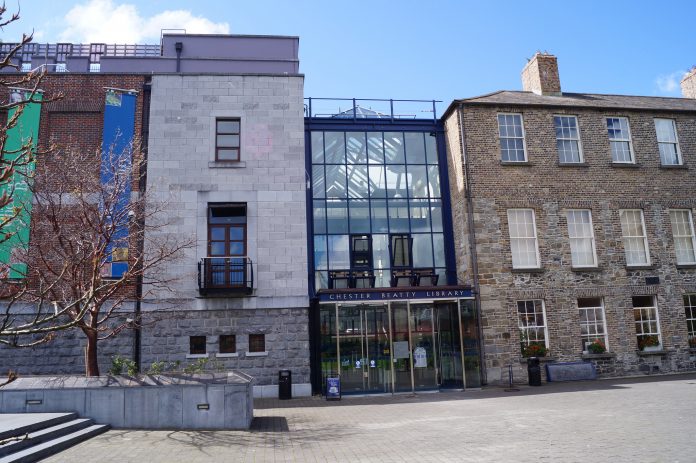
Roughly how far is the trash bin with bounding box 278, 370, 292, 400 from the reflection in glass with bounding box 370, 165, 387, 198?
7310 millimetres

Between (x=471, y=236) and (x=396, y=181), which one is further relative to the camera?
(x=396, y=181)

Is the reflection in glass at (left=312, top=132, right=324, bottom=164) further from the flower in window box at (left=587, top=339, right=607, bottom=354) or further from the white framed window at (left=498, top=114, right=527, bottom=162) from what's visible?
the flower in window box at (left=587, top=339, right=607, bottom=354)

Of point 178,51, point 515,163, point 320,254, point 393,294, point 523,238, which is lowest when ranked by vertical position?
point 393,294

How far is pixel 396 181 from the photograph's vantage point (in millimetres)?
20438

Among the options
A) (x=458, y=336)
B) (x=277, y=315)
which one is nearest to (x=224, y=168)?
(x=277, y=315)

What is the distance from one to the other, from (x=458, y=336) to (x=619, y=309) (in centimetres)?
617

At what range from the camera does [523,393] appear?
52.6 ft

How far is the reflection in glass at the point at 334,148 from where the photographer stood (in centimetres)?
2012

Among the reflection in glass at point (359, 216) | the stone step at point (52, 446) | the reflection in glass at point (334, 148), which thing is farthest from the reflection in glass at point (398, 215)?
the stone step at point (52, 446)

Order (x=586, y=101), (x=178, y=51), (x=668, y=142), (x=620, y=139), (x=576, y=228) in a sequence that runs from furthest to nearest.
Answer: (x=178, y=51) < (x=668, y=142) < (x=586, y=101) < (x=620, y=139) < (x=576, y=228)

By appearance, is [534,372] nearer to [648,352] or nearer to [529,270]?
[529,270]

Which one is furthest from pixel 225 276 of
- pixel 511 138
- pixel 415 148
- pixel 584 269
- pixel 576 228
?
pixel 576 228

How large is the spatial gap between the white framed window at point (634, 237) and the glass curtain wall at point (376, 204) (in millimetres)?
6937

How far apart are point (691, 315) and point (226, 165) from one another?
18040mm
